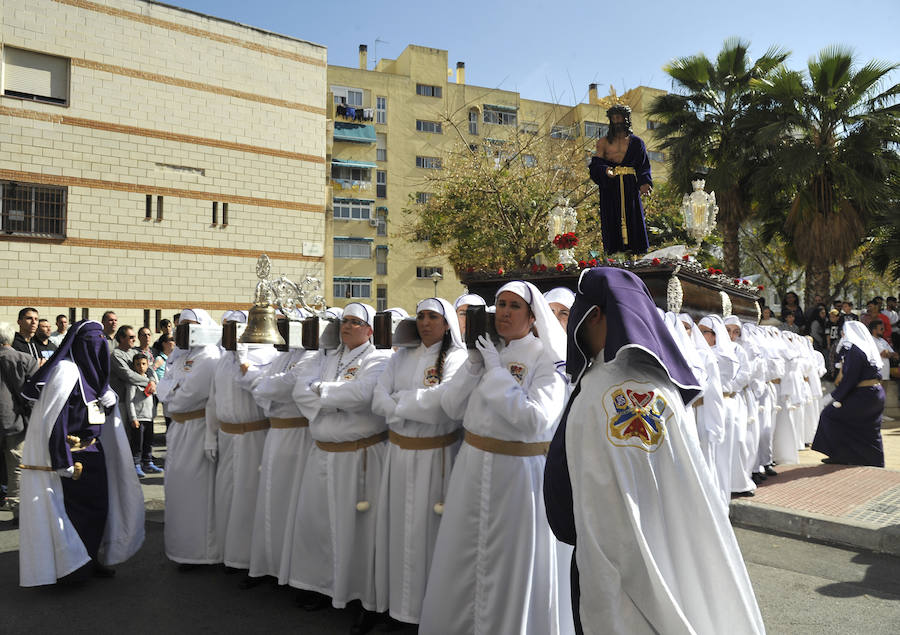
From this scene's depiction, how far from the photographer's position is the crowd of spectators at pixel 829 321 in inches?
597

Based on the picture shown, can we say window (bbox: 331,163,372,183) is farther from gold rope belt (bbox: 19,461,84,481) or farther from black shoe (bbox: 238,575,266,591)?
black shoe (bbox: 238,575,266,591)

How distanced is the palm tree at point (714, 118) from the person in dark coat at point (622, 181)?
1032 centimetres

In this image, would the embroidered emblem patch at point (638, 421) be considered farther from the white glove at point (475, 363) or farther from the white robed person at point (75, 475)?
the white robed person at point (75, 475)

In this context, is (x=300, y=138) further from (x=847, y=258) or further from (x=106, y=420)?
(x=106, y=420)

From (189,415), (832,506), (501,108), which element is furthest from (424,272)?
(189,415)

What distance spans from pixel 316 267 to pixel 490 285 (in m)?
13.2

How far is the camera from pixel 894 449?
11398mm

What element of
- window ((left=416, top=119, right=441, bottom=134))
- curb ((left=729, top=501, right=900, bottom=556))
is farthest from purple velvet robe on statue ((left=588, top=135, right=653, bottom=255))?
window ((left=416, top=119, right=441, bottom=134))

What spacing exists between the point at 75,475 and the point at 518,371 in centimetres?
360

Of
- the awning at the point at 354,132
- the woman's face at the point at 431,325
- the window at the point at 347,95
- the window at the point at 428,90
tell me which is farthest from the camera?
the window at the point at 428,90

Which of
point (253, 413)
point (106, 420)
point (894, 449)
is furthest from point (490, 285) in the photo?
point (894, 449)

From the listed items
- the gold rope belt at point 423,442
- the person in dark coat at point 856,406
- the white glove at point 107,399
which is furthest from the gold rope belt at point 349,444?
the person in dark coat at point 856,406

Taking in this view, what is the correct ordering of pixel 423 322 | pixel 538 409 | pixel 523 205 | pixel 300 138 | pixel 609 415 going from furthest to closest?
pixel 300 138
pixel 523 205
pixel 423 322
pixel 538 409
pixel 609 415

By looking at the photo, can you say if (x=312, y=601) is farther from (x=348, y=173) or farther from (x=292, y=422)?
(x=348, y=173)
